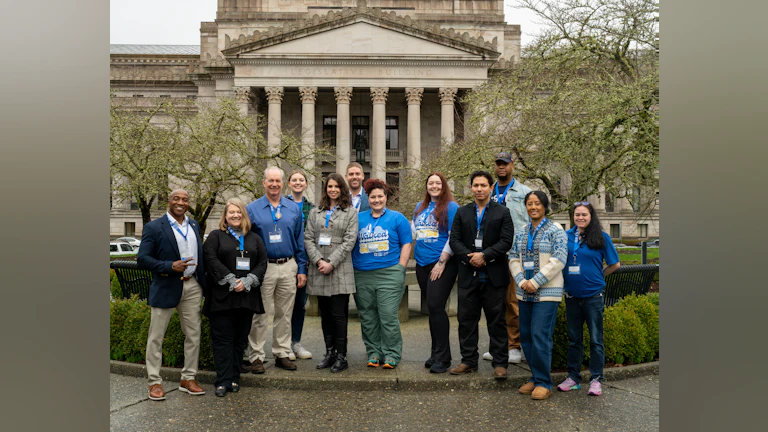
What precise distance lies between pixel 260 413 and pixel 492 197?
384 cm

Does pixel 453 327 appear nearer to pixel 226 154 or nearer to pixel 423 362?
pixel 423 362

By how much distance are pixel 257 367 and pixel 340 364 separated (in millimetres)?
996

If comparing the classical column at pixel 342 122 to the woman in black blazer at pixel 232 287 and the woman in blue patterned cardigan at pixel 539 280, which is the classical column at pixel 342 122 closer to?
the woman in black blazer at pixel 232 287

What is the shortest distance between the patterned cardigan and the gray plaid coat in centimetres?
199

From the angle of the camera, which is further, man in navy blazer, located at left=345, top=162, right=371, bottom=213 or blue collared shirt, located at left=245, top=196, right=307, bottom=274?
man in navy blazer, located at left=345, top=162, right=371, bottom=213

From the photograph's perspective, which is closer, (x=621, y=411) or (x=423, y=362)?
(x=621, y=411)

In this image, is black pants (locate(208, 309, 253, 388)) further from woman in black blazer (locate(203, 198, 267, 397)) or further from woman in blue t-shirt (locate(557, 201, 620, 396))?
woman in blue t-shirt (locate(557, 201, 620, 396))

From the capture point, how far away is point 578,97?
13.0 m

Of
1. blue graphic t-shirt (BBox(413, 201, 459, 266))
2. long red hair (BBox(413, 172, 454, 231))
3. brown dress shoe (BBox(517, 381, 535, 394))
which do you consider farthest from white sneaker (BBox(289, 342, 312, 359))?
brown dress shoe (BBox(517, 381, 535, 394))

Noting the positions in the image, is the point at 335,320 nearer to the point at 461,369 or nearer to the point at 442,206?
the point at 461,369

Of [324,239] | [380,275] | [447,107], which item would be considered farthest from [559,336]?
[447,107]

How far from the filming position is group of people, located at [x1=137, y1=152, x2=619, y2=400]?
6215mm
